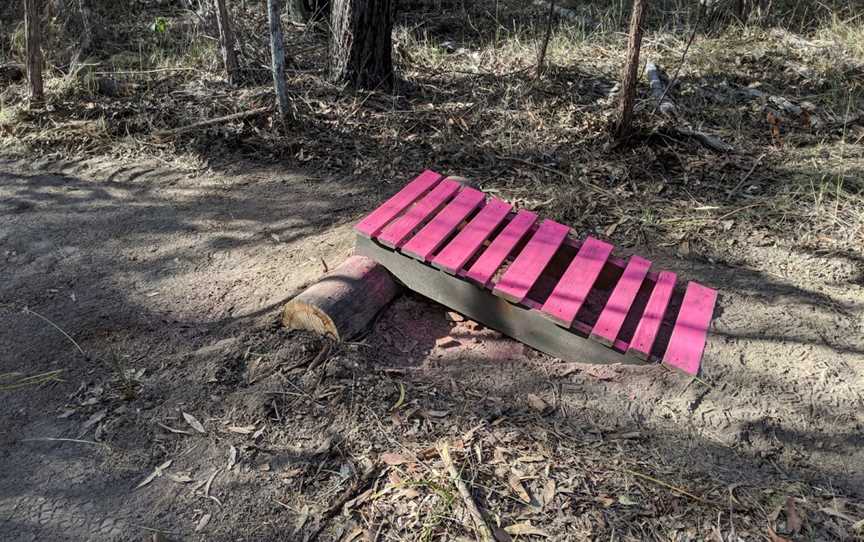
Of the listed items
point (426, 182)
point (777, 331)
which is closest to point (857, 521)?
point (777, 331)

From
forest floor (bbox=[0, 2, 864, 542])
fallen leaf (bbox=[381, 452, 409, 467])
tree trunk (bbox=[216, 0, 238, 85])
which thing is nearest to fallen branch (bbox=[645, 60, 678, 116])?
forest floor (bbox=[0, 2, 864, 542])

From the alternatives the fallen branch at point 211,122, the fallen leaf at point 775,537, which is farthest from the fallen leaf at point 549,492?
the fallen branch at point 211,122

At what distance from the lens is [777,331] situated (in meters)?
3.08

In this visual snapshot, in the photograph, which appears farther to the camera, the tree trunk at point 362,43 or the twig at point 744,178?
the tree trunk at point 362,43

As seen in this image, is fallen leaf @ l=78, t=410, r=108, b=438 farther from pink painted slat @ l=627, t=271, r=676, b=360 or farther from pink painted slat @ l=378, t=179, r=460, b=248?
pink painted slat @ l=627, t=271, r=676, b=360

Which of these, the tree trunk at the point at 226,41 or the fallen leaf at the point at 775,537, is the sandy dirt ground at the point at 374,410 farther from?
the tree trunk at the point at 226,41

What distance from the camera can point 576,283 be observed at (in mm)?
3084

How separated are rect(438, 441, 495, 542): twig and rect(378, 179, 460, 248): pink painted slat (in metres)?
1.11

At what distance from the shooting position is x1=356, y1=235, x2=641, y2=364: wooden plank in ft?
9.58

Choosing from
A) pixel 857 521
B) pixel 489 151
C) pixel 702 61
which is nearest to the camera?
pixel 857 521

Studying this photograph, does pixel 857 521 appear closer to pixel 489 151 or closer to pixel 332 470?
pixel 332 470

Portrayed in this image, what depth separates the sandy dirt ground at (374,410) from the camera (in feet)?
7.31

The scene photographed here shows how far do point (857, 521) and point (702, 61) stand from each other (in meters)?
4.66

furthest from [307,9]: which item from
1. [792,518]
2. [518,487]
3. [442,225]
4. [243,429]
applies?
[792,518]
